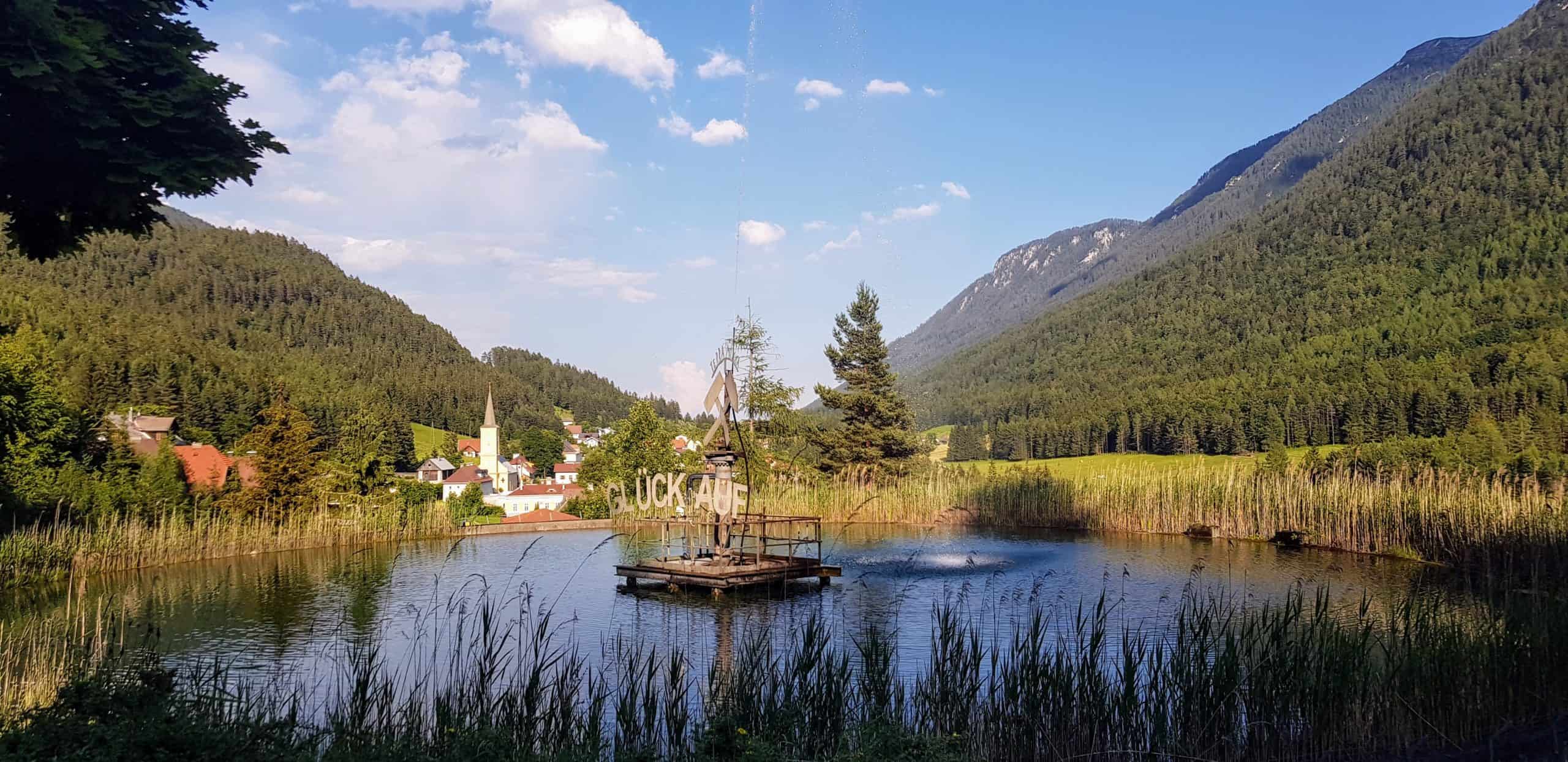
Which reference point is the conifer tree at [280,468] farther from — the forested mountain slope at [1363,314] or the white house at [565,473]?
the white house at [565,473]

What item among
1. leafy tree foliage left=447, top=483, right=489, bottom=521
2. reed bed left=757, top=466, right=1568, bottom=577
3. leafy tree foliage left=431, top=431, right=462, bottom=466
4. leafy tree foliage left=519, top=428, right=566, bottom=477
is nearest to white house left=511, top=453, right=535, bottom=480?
leafy tree foliage left=519, top=428, right=566, bottom=477

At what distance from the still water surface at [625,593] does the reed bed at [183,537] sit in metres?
0.53

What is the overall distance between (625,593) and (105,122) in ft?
39.4

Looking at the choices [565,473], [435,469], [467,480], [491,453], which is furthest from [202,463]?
[565,473]

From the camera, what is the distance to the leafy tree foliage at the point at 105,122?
18.5 ft

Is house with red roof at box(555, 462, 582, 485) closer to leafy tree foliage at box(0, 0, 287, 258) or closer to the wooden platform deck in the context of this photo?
the wooden platform deck

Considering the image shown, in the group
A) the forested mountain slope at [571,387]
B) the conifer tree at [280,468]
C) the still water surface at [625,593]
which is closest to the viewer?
the still water surface at [625,593]

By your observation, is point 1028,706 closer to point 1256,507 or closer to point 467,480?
point 1256,507

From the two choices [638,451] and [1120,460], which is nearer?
[638,451]

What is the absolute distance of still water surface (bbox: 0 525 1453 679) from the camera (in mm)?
12062

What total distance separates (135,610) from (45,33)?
10.7 meters

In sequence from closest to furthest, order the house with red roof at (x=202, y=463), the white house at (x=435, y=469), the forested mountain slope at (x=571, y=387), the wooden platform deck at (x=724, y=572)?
the wooden platform deck at (x=724, y=572)
the house with red roof at (x=202, y=463)
the white house at (x=435, y=469)
the forested mountain slope at (x=571, y=387)

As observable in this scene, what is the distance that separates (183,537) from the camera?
21.1 m

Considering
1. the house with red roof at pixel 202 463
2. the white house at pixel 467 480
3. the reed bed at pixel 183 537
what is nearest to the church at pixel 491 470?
the white house at pixel 467 480
